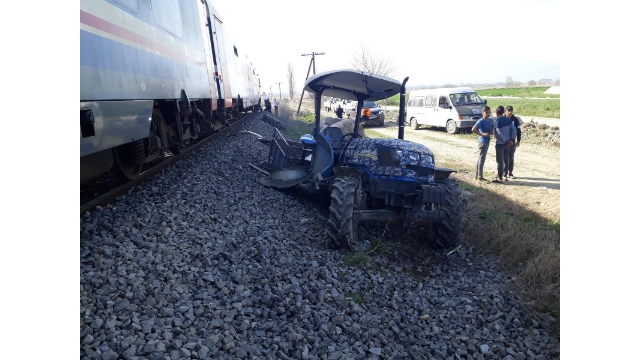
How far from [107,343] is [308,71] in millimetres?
40090

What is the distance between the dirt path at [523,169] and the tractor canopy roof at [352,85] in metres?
3.84

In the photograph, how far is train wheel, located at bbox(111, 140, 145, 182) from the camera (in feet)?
18.7

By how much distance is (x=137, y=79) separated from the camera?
489cm

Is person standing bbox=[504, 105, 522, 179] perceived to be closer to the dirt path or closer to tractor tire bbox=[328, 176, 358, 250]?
the dirt path

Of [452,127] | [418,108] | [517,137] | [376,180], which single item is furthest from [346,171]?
[418,108]

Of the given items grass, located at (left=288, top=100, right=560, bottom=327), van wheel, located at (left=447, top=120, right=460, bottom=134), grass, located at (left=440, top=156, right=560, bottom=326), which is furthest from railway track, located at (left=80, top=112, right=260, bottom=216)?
van wheel, located at (left=447, top=120, right=460, bottom=134)

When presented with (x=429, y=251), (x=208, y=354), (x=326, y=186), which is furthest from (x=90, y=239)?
(x=429, y=251)

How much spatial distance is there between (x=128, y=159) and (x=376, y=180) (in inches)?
143

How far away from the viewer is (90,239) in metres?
3.95

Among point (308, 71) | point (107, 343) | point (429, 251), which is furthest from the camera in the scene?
point (308, 71)

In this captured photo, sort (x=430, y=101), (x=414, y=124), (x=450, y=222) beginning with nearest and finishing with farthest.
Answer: (x=450, y=222) → (x=430, y=101) → (x=414, y=124)

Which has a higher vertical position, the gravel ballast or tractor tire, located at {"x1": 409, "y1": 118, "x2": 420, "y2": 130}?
tractor tire, located at {"x1": 409, "y1": 118, "x2": 420, "y2": 130}

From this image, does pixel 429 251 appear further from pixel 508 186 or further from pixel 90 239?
pixel 508 186

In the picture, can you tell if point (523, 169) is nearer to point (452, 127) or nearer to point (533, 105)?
point (452, 127)
